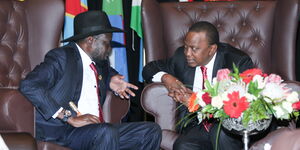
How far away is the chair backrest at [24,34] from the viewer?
15.0ft

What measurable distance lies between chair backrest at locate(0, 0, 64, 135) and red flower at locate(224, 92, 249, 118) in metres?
1.75

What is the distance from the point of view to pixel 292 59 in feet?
16.5

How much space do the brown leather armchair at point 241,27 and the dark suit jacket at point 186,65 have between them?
0.24 meters

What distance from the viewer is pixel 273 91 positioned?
3.44 meters

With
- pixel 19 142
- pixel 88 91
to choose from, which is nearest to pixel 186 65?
pixel 88 91

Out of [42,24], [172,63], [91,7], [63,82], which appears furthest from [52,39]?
[91,7]

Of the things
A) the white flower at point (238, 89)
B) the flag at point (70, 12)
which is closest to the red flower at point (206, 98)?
the white flower at point (238, 89)

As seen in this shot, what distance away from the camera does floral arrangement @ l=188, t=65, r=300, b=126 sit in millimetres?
3407

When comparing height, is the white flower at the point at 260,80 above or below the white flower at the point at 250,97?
above

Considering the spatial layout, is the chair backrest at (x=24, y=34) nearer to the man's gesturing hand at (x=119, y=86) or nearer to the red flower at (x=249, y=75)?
the man's gesturing hand at (x=119, y=86)

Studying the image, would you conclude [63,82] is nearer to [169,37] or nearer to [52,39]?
[52,39]

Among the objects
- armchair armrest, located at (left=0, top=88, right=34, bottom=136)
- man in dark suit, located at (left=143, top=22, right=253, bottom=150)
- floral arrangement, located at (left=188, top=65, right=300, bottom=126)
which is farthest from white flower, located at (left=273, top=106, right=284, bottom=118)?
armchair armrest, located at (left=0, top=88, right=34, bottom=136)

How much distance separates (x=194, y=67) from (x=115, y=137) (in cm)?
99

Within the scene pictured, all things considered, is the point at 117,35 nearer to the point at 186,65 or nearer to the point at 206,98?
the point at 186,65
